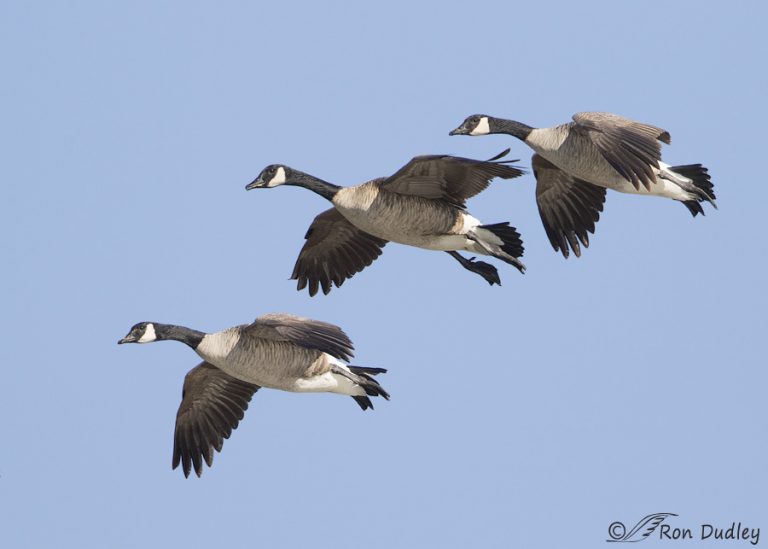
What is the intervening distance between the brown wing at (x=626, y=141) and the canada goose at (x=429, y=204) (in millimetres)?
1045

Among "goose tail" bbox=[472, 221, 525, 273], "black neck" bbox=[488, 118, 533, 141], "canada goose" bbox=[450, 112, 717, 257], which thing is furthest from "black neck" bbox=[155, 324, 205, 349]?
"black neck" bbox=[488, 118, 533, 141]

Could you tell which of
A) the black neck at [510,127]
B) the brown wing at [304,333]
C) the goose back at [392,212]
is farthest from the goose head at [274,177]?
the black neck at [510,127]

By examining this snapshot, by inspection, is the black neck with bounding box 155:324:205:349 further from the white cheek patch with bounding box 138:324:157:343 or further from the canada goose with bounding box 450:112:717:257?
the canada goose with bounding box 450:112:717:257

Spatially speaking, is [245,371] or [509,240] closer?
[245,371]

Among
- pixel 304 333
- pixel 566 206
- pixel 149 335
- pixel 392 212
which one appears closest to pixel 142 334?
pixel 149 335

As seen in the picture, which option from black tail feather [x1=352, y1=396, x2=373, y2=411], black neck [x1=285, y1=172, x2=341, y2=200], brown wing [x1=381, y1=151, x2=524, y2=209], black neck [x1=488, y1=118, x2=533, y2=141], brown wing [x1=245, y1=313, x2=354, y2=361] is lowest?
black tail feather [x1=352, y1=396, x2=373, y2=411]

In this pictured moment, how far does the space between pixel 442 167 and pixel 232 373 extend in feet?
11.5

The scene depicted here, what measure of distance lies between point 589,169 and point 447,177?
1770mm

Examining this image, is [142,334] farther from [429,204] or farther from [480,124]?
[480,124]

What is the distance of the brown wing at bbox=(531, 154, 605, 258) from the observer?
66.8 feet

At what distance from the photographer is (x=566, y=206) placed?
20.5 m

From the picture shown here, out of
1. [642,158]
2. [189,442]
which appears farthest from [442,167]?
[189,442]

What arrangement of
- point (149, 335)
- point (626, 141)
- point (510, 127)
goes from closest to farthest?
point (626, 141)
point (149, 335)
point (510, 127)

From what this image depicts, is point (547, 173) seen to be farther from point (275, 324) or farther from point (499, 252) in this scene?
point (275, 324)
